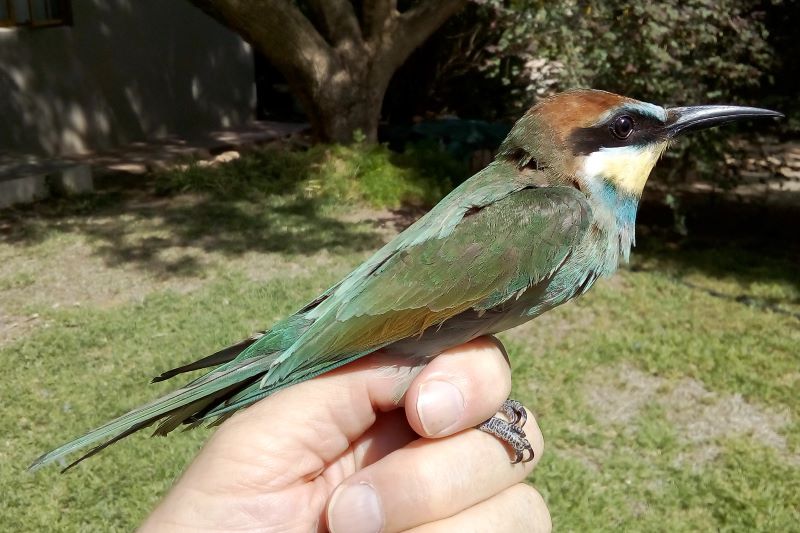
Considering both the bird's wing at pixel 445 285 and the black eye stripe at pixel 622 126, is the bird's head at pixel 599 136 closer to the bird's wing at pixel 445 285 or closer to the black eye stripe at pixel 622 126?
the black eye stripe at pixel 622 126

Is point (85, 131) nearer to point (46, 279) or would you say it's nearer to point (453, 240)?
point (46, 279)

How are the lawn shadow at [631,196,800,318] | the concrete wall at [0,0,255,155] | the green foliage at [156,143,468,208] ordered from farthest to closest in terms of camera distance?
the concrete wall at [0,0,255,155] < the green foliage at [156,143,468,208] < the lawn shadow at [631,196,800,318]

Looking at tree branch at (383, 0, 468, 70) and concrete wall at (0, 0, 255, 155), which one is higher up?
tree branch at (383, 0, 468, 70)

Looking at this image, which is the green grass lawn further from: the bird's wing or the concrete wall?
the concrete wall

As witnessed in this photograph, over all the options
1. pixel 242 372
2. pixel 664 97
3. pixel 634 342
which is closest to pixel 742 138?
pixel 664 97

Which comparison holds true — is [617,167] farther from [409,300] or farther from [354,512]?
[354,512]

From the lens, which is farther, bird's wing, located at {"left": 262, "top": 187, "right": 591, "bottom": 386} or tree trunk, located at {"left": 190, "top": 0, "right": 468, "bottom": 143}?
tree trunk, located at {"left": 190, "top": 0, "right": 468, "bottom": 143}

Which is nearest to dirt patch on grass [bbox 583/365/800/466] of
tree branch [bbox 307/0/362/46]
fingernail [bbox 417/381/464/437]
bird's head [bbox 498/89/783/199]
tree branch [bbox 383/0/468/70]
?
bird's head [bbox 498/89/783/199]
